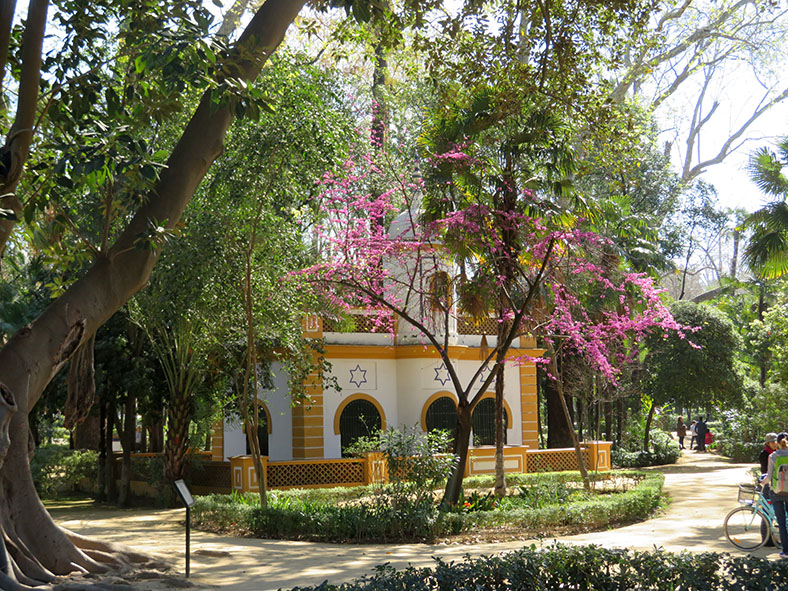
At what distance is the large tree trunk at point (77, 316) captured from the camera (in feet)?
26.2

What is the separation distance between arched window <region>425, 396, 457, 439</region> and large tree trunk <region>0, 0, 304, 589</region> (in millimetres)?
15602

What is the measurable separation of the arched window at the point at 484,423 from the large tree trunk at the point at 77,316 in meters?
16.8

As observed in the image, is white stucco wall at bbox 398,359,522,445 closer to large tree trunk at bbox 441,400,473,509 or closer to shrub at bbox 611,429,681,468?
shrub at bbox 611,429,681,468

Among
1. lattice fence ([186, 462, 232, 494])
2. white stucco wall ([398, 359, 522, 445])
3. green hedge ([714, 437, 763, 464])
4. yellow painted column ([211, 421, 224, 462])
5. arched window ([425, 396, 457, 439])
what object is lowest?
green hedge ([714, 437, 763, 464])

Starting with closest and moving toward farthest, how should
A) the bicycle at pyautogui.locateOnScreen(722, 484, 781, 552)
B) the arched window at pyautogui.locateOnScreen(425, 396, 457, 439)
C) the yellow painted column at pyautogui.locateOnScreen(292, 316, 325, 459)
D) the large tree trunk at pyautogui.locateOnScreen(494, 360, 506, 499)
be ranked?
the bicycle at pyautogui.locateOnScreen(722, 484, 781, 552) < the large tree trunk at pyautogui.locateOnScreen(494, 360, 506, 499) < the yellow painted column at pyautogui.locateOnScreen(292, 316, 325, 459) < the arched window at pyautogui.locateOnScreen(425, 396, 457, 439)

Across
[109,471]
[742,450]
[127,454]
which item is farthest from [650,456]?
[109,471]

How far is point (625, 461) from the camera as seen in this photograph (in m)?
28.9

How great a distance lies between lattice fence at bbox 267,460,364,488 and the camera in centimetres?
2023

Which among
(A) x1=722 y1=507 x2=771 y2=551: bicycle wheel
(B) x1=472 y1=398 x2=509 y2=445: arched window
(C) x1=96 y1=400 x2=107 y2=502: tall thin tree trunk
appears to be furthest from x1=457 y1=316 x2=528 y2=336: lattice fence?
(A) x1=722 y1=507 x2=771 y2=551: bicycle wheel

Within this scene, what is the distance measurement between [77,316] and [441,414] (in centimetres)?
1672

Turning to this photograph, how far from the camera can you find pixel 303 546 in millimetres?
12617

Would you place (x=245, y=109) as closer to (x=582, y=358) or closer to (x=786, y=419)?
(x=786, y=419)

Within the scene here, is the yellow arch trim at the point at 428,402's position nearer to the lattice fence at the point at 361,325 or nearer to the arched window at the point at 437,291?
the lattice fence at the point at 361,325

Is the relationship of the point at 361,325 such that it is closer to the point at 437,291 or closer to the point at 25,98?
the point at 437,291
